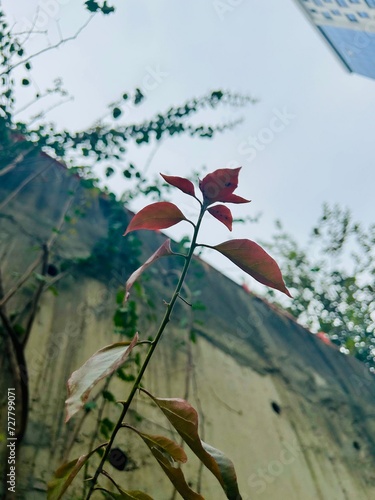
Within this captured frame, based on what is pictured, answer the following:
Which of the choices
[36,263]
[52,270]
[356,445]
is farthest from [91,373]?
[356,445]

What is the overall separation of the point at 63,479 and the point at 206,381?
1.72m

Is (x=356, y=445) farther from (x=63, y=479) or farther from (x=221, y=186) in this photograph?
(x=221, y=186)

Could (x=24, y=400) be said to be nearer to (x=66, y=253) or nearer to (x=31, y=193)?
(x=66, y=253)

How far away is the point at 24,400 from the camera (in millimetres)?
1526

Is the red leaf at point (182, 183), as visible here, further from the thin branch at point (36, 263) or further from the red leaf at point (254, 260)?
the thin branch at point (36, 263)

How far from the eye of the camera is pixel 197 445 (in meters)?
0.73

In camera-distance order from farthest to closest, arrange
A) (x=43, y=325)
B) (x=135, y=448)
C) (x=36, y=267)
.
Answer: (x=36, y=267), (x=43, y=325), (x=135, y=448)

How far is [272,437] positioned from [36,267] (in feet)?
5.68

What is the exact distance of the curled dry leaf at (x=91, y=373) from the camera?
0.60m

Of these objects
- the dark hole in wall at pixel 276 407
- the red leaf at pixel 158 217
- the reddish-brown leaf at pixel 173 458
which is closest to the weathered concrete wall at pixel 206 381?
the dark hole in wall at pixel 276 407

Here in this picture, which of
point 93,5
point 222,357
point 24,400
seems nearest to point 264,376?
point 222,357

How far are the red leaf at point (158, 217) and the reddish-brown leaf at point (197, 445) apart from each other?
0.35 m

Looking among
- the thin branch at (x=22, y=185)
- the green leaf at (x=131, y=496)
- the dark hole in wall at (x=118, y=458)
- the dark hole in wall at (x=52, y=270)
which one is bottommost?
the dark hole in wall at (x=118, y=458)

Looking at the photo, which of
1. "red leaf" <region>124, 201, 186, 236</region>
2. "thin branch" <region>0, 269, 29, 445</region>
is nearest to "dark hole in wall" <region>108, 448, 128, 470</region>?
"thin branch" <region>0, 269, 29, 445</region>
